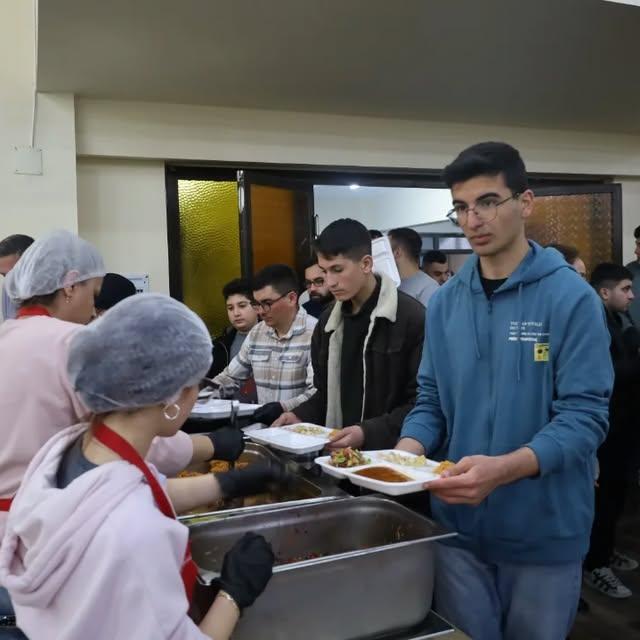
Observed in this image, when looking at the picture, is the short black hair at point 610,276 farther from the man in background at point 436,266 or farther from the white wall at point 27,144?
the white wall at point 27,144

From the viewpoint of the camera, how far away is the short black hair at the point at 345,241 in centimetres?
179

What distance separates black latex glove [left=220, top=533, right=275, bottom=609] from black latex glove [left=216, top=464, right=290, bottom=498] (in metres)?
0.39

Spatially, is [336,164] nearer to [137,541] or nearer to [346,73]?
[346,73]

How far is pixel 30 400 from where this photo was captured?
1238 millimetres

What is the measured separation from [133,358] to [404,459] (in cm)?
68

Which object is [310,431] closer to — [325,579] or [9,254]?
[325,579]

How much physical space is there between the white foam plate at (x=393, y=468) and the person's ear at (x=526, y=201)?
0.53 meters

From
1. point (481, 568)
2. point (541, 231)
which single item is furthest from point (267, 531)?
point (541, 231)

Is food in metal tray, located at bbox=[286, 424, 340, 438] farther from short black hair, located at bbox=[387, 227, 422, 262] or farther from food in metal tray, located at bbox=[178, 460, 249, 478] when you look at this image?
short black hair, located at bbox=[387, 227, 422, 262]

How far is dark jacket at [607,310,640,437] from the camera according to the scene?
2.56 m

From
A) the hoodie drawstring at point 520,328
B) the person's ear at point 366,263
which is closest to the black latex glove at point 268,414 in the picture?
the person's ear at point 366,263

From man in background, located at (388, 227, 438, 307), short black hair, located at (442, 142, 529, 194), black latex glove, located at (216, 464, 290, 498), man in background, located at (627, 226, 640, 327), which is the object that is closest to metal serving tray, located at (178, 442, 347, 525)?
black latex glove, located at (216, 464, 290, 498)

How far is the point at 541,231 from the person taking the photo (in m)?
4.76

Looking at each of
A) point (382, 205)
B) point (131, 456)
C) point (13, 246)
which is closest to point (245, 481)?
point (131, 456)
